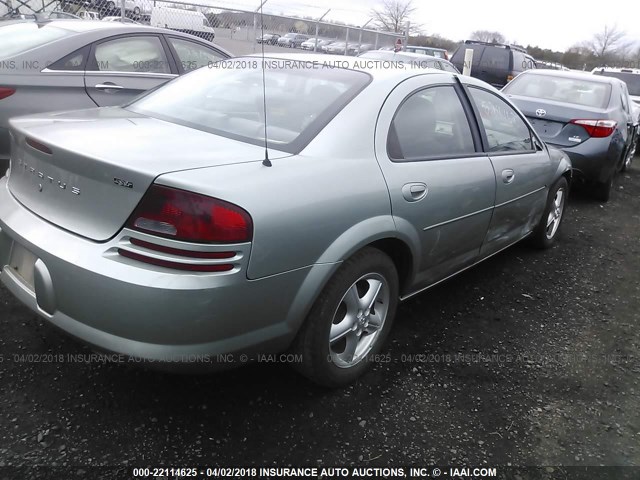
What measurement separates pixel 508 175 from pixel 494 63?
1241cm

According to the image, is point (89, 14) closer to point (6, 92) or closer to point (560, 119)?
point (6, 92)

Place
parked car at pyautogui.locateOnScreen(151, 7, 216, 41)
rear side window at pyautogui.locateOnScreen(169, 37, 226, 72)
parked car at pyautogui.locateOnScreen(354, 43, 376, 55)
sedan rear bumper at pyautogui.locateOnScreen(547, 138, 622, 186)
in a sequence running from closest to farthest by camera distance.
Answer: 1. rear side window at pyautogui.locateOnScreen(169, 37, 226, 72)
2. sedan rear bumper at pyautogui.locateOnScreen(547, 138, 622, 186)
3. parked car at pyautogui.locateOnScreen(151, 7, 216, 41)
4. parked car at pyautogui.locateOnScreen(354, 43, 376, 55)

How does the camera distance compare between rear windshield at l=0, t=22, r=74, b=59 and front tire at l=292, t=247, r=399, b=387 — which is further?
rear windshield at l=0, t=22, r=74, b=59

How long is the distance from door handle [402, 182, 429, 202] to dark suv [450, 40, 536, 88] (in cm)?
1286

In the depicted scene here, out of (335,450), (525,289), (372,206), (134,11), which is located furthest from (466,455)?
(134,11)

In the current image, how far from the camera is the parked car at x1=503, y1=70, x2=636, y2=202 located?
6.03 metres

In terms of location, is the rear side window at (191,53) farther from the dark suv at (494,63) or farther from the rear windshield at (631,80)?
the dark suv at (494,63)

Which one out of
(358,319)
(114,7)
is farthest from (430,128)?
(114,7)

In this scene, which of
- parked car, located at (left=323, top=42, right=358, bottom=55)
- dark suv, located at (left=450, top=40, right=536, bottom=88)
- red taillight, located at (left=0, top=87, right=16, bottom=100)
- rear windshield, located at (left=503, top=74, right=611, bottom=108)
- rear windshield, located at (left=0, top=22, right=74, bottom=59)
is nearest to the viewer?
red taillight, located at (left=0, top=87, right=16, bottom=100)

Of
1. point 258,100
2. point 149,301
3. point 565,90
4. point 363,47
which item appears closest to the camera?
point 149,301

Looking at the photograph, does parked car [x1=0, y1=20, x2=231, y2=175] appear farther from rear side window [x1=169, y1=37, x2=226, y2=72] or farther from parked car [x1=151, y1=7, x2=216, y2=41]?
→ parked car [x1=151, y1=7, x2=216, y2=41]

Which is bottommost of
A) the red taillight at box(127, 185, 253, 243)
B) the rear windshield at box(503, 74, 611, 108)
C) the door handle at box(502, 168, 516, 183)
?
the door handle at box(502, 168, 516, 183)

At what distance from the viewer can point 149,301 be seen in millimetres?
1787

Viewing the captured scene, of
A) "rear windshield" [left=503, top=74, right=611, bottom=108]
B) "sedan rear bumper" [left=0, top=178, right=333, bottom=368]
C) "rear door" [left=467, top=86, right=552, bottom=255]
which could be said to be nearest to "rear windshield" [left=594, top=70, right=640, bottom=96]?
"rear windshield" [left=503, top=74, right=611, bottom=108]
